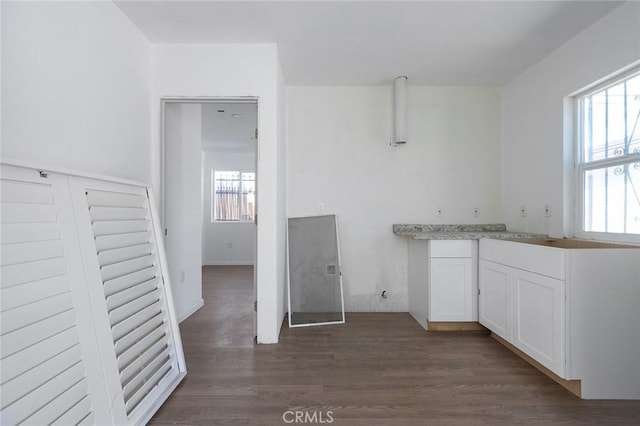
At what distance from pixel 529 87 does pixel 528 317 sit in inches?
87.7

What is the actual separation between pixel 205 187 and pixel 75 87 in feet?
17.7

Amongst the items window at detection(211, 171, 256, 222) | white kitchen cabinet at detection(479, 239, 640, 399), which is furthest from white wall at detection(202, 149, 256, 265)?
white kitchen cabinet at detection(479, 239, 640, 399)

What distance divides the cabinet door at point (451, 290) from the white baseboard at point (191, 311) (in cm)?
252

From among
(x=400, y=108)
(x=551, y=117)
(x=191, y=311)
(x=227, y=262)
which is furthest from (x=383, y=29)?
(x=227, y=262)

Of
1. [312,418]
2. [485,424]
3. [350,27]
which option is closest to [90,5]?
[350,27]

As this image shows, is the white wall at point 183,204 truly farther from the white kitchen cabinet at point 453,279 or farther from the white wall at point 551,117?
the white wall at point 551,117

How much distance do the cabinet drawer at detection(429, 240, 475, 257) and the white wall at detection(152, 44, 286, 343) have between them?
4.87 ft

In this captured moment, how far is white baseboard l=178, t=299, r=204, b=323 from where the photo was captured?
10.6ft

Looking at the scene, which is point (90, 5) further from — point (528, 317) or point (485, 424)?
point (528, 317)

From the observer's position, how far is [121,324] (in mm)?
1643

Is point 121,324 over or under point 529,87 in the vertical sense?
under

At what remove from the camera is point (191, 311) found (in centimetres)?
345

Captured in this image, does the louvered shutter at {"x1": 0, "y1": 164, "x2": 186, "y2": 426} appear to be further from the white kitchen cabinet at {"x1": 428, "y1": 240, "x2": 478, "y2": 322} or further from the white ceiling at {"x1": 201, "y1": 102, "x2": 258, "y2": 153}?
the white kitchen cabinet at {"x1": 428, "y1": 240, "x2": 478, "y2": 322}

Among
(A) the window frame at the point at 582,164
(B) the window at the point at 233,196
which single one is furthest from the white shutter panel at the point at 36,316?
(B) the window at the point at 233,196
